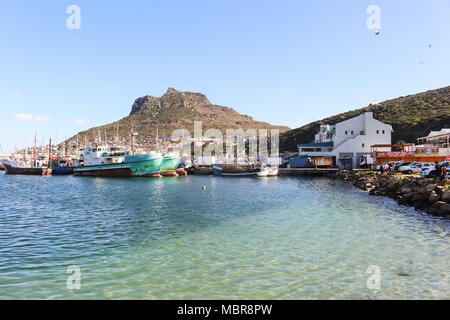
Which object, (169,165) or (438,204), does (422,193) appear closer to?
(438,204)

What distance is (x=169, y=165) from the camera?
75750 millimetres

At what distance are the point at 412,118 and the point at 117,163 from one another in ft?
300

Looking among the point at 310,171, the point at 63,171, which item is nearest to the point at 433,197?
the point at 310,171

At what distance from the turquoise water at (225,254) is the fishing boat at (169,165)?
52783 mm

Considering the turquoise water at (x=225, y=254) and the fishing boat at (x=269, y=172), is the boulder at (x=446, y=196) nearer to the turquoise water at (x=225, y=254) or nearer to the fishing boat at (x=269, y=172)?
the turquoise water at (x=225, y=254)

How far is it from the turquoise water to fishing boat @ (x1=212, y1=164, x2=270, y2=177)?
50.1m

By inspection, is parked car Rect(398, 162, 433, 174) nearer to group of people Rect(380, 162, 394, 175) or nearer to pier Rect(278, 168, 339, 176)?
group of people Rect(380, 162, 394, 175)

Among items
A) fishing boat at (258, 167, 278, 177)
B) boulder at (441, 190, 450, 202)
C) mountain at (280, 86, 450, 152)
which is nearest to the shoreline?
boulder at (441, 190, 450, 202)

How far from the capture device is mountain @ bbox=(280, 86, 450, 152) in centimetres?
8681

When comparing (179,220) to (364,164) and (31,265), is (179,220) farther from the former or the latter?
(364,164)

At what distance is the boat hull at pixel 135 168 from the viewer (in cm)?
6988

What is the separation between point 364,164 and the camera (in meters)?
65.7

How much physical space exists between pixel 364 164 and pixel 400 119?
46.7 m

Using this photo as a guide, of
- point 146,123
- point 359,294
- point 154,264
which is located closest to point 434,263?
point 359,294
